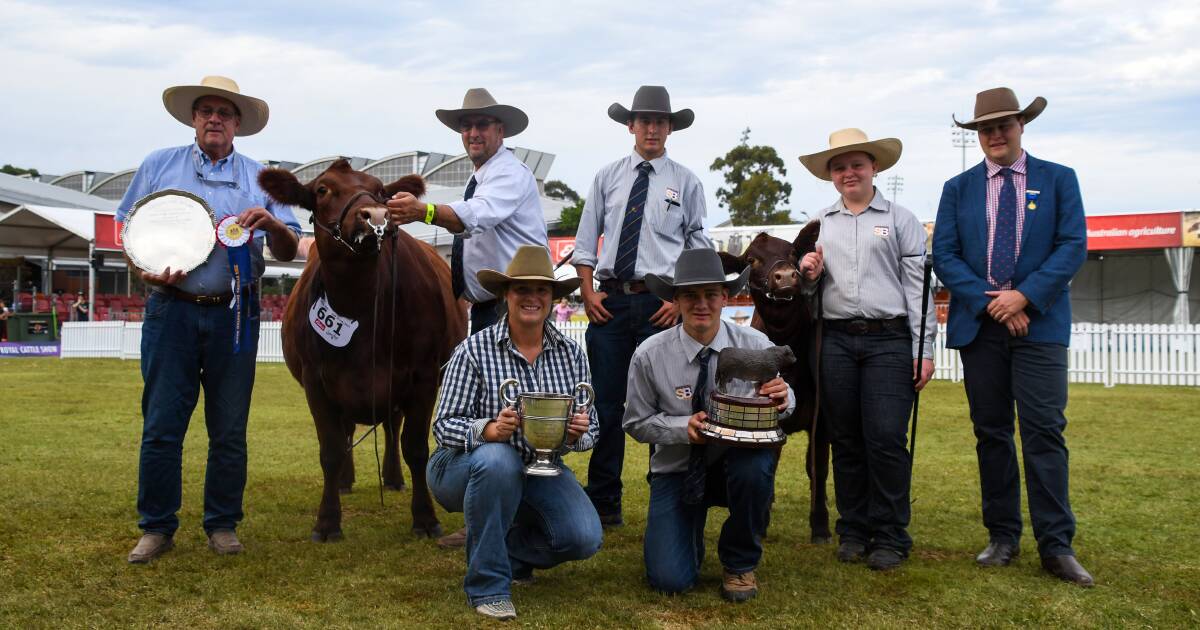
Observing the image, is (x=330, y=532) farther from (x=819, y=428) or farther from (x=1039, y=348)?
(x=1039, y=348)

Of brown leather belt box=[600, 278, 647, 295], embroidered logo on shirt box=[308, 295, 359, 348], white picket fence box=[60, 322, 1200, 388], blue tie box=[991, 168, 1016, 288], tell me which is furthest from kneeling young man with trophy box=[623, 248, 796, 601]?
white picket fence box=[60, 322, 1200, 388]

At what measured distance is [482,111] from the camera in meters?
5.62

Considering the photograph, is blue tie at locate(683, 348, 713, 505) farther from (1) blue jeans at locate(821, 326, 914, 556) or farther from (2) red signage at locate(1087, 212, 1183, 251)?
(2) red signage at locate(1087, 212, 1183, 251)

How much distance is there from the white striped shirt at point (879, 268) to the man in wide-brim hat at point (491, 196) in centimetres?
176

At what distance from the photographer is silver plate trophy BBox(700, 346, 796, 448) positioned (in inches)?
155

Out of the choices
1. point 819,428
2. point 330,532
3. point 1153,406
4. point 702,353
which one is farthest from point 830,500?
point 1153,406

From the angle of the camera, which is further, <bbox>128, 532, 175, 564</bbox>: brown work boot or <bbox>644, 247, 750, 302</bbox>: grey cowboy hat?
<bbox>128, 532, 175, 564</bbox>: brown work boot

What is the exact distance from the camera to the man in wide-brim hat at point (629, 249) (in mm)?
5711

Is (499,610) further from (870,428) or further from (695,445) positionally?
(870,428)

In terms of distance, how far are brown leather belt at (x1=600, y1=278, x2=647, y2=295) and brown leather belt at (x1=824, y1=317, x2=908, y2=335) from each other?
1.25m

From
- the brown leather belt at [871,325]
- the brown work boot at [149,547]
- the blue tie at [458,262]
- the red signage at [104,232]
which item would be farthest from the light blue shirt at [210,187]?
the red signage at [104,232]

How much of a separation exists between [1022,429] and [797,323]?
4.36ft

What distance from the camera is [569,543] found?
4.15m

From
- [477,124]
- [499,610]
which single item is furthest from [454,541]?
[477,124]
